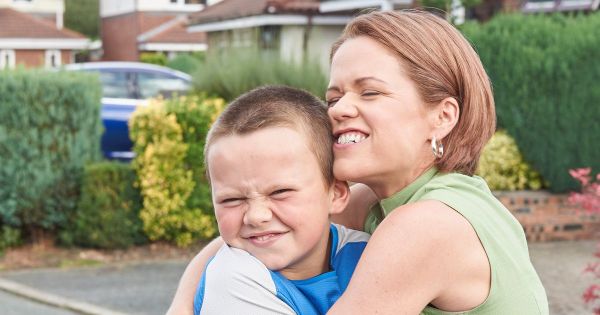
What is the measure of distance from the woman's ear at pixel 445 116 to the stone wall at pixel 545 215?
738 centimetres

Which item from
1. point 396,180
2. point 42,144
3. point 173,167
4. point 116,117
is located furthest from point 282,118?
point 116,117

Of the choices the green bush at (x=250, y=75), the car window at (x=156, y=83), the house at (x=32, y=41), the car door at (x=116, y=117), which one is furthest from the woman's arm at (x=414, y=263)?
the house at (x=32, y=41)

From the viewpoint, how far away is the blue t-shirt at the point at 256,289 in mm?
1905

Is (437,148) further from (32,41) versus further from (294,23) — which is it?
(32,41)

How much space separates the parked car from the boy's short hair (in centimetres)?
780

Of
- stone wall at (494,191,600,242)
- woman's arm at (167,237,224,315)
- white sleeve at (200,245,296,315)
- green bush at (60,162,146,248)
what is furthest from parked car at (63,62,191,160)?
white sleeve at (200,245,296,315)

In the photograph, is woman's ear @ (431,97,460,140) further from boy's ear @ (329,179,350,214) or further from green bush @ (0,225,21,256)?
green bush @ (0,225,21,256)

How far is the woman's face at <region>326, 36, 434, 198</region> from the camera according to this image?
2.04 meters

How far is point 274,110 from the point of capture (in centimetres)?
204

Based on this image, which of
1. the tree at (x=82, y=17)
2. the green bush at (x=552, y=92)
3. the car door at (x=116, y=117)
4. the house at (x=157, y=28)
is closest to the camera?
the green bush at (x=552, y=92)

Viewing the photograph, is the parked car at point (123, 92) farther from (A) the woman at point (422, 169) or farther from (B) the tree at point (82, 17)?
(B) the tree at point (82, 17)

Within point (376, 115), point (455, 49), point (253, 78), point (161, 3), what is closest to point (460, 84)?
point (455, 49)

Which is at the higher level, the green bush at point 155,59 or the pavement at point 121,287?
the green bush at point 155,59

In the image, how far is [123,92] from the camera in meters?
13.1
